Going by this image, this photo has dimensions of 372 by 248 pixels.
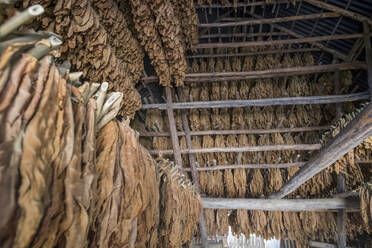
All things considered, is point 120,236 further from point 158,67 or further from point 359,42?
point 359,42

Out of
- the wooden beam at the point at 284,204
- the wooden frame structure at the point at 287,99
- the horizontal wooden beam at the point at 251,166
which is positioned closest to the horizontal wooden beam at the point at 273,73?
the wooden frame structure at the point at 287,99

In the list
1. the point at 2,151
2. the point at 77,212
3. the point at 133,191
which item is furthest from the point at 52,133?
the point at 133,191

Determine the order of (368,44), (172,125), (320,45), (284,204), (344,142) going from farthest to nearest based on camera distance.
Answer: (284,204) < (172,125) < (320,45) < (368,44) < (344,142)

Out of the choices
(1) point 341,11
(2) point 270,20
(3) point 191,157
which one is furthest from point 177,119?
(1) point 341,11

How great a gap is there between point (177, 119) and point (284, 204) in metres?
3.65

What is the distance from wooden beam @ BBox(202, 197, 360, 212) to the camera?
19.6ft

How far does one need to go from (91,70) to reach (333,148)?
340 centimetres

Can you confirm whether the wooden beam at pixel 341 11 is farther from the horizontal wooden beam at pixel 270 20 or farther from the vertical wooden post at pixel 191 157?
the vertical wooden post at pixel 191 157

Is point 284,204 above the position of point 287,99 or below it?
below

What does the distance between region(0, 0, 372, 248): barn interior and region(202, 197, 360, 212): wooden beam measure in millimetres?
28

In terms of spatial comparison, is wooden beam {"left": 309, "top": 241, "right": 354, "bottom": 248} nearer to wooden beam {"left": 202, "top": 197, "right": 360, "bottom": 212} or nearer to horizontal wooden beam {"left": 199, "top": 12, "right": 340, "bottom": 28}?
wooden beam {"left": 202, "top": 197, "right": 360, "bottom": 212}

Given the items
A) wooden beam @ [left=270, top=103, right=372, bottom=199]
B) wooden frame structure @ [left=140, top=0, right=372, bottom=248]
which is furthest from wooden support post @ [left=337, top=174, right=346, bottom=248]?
wooden beam @ [left=270, top=103, right=372, bottom=199]

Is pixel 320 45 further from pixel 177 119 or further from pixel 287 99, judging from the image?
pixel 177 119

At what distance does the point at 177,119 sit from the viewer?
6465 mm
